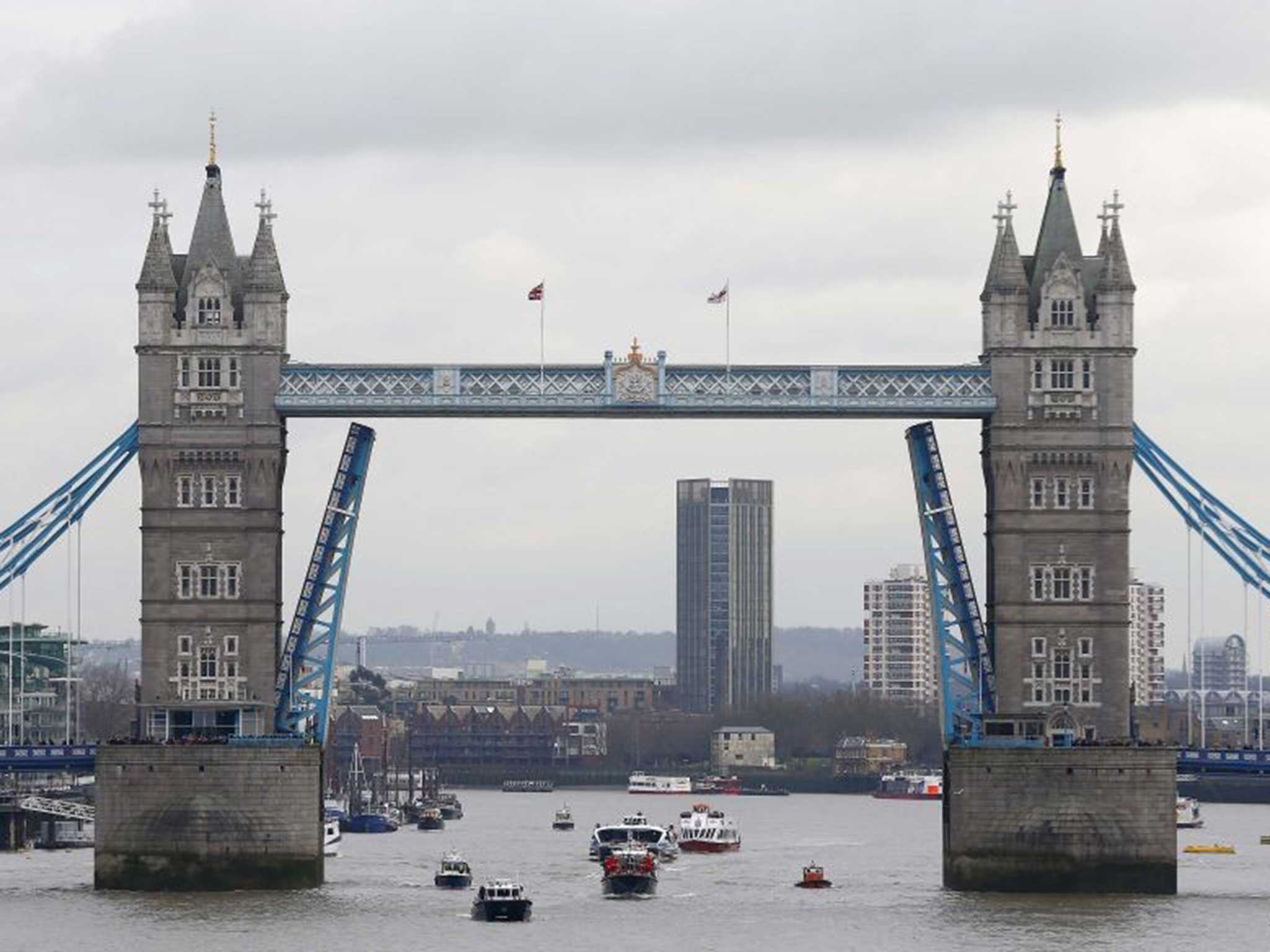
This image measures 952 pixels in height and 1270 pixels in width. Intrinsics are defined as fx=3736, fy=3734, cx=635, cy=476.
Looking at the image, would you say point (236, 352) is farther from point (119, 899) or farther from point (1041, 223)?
point (1041, 223)

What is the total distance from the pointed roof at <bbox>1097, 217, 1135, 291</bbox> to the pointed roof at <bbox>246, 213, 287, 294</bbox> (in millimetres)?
30758

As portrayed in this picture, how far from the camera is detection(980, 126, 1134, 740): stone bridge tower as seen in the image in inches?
5477

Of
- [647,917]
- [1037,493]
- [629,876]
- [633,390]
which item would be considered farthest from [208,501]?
[1037,493]

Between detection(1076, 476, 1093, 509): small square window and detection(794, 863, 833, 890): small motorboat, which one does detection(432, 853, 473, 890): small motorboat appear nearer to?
detection(794, 863, 833, 890): small motorboat

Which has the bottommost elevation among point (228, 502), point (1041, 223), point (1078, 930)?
point (1078, 930)

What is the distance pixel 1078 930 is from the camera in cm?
12312

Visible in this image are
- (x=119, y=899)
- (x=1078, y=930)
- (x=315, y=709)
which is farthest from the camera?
(x=315, y=709)

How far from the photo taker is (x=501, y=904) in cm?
13025

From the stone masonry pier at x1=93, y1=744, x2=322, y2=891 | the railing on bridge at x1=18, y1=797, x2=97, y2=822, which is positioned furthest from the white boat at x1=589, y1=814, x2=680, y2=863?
the stone masonry pier at x1=93, y1=744, x2=322, y2=891

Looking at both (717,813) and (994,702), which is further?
(717,813)

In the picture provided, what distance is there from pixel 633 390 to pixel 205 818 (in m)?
22.4

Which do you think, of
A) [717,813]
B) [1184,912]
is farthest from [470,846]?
[1184,912]

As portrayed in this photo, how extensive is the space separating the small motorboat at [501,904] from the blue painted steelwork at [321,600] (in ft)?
39.0

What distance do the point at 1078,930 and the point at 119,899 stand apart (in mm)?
33972
